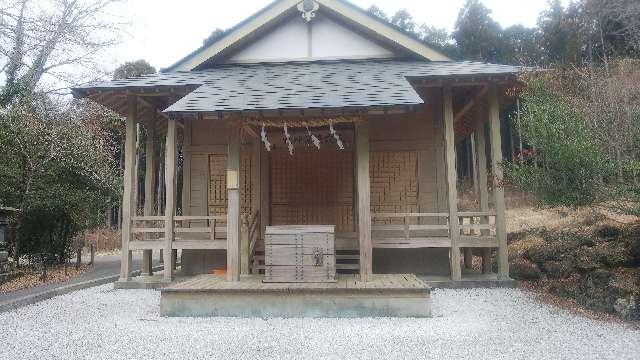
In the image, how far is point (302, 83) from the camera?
8602 mm

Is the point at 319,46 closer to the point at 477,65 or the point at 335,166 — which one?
the point at 335,166

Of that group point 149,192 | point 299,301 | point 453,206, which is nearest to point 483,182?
point 453,206

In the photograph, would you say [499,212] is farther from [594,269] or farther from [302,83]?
[302,83]

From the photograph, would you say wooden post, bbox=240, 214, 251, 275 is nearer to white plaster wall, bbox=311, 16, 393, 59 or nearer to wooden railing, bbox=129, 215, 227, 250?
wooden railing, bbox=129, 215, 227, 250

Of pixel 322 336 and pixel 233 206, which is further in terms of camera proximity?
pixel 233 206

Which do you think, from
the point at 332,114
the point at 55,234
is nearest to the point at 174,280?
the point at 332,114

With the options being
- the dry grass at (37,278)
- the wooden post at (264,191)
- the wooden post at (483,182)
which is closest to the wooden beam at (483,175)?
the wooden post at (483,182)

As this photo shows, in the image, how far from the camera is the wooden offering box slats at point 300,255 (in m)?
6.82

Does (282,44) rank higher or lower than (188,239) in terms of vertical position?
higher

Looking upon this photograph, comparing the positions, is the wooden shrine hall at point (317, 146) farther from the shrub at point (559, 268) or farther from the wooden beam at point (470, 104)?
the shrub at point (559, 268)

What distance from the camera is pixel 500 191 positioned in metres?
8.55

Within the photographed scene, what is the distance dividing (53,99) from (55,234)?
8013 mm

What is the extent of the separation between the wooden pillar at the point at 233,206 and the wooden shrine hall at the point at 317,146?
23 millimetres

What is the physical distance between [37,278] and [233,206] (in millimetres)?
6126
